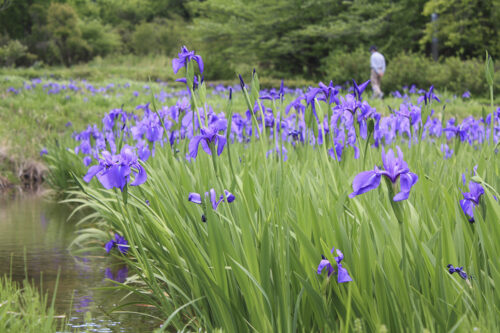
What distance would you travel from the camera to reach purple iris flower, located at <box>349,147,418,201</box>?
4.24 feet

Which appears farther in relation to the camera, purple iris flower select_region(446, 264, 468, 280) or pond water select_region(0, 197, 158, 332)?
pond water select_region(0, 197, 158, 332)

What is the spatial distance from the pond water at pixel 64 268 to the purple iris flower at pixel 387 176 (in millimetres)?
790

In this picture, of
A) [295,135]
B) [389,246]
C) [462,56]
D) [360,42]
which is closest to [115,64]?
[360,42]

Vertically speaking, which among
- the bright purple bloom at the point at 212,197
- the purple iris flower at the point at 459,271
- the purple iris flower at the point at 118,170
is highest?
the purple iris flower at the point at 118,170

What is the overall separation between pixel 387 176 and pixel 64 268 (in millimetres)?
2636

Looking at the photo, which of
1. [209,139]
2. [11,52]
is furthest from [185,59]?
[11,52]

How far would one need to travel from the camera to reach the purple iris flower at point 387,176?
129 centimetres

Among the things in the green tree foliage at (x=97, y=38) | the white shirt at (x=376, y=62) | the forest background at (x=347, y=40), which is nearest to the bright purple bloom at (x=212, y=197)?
the white shirt at (x=376, y=62)

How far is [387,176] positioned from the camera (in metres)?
1.32

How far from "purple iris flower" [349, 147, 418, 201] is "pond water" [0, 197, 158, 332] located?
0.79m

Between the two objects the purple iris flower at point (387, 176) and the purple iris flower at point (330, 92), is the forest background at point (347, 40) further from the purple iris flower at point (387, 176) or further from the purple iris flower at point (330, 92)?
the purple iris flower at point (387, 176)

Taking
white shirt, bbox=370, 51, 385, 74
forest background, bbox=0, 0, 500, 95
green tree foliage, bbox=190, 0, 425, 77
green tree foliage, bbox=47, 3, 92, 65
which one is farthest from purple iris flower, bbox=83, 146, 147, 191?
green tree foliage, bbox=47, 3, 92, 65

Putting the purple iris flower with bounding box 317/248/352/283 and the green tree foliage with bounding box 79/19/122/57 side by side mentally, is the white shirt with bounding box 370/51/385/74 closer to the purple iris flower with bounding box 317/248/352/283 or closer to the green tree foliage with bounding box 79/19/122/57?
the purple iris flower with bounding box 317/248/352/283

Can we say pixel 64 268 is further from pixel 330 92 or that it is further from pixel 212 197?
pixel 330 92
